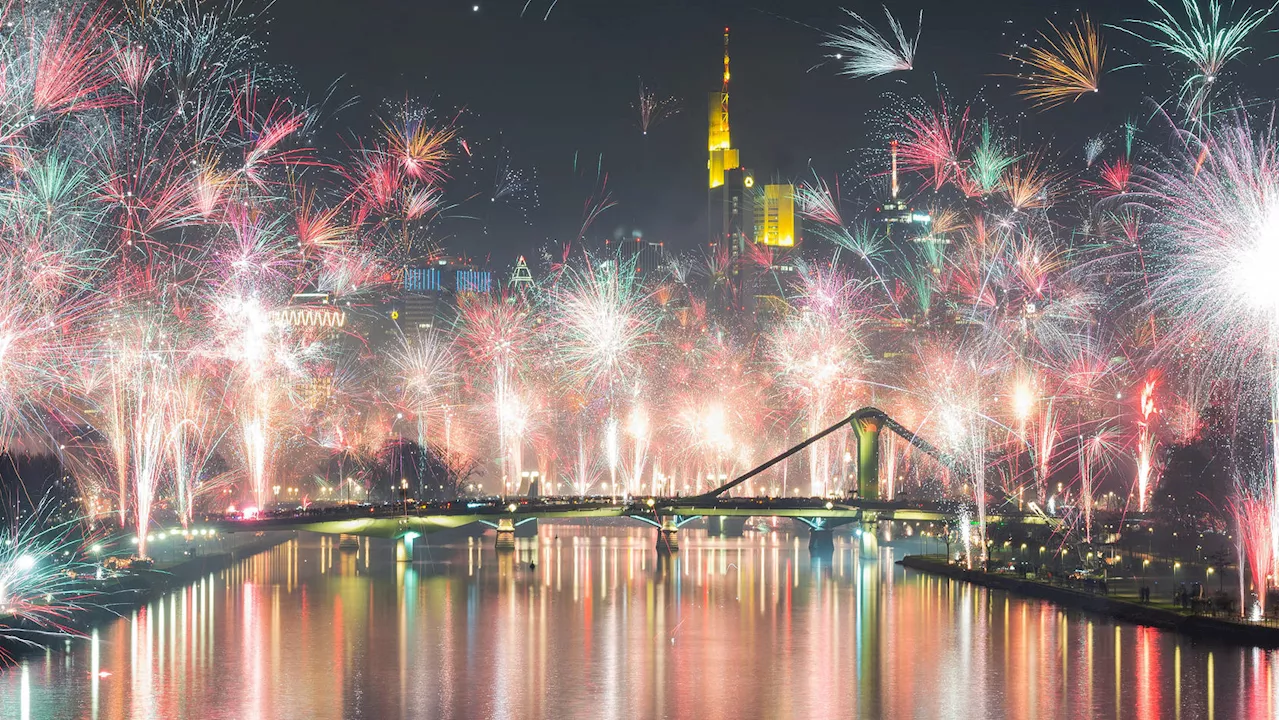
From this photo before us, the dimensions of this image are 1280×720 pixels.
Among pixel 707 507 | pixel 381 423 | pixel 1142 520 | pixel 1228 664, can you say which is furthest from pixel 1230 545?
pixel 381 423

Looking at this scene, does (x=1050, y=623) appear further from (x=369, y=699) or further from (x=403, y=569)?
(x=403, y=569)

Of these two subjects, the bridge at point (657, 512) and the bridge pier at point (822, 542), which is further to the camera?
the bridge pier at point (822, 542)

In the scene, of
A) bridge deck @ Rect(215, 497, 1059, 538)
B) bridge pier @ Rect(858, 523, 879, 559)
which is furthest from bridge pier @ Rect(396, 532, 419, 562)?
bridge pier @ Rect(858, 523, 879, 559)

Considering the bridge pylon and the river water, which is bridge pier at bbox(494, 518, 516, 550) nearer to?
the river water

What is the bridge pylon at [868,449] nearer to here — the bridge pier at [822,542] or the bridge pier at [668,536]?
the bridge pier at [822,542]

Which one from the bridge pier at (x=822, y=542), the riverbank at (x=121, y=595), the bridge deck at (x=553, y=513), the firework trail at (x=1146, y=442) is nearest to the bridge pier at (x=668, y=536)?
the bridge deck at (x=553, y=513)

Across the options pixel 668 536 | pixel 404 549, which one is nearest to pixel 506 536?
pixel 668 536

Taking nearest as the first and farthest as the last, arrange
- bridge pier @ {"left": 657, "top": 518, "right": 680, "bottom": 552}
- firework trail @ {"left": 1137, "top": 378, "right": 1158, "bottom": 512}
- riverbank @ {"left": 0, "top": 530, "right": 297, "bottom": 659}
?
riverbank @ {"left": 0, "top": 530, "right": 297, "bottom": 659} → firework trail @ {"left": 1137, "top": 378, "right": 1158, "bottom": 512} → bridge pier @ {"left": 657, "top": 518, "right": 680, "bottom": 552}
